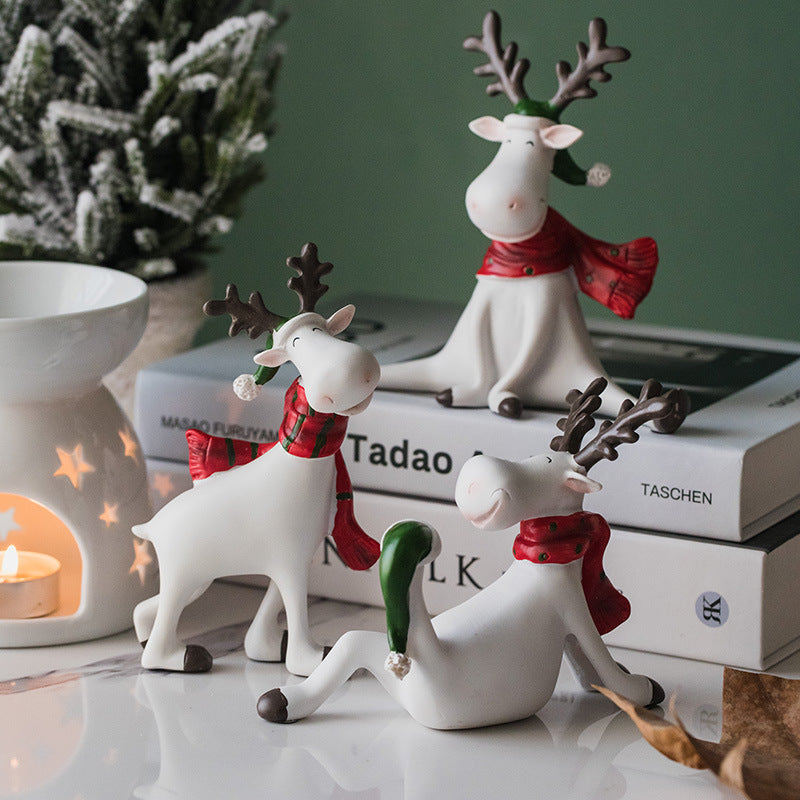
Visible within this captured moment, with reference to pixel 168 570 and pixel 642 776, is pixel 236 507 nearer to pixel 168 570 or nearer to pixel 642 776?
pixel 168 570

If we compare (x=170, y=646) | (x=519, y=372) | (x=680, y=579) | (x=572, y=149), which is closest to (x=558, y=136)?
Answer: (x=519, y=372)

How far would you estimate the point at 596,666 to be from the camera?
2.26 ft

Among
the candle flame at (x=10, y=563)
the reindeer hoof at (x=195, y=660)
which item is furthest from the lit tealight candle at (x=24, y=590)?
the reindeer hoof at (x=195, y=660)

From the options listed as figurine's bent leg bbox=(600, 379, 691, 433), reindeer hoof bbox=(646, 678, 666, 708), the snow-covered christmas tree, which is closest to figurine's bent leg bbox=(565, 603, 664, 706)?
reindeer hoof bbox=(646, 678, 666, 708)

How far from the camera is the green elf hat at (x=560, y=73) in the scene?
0.75m

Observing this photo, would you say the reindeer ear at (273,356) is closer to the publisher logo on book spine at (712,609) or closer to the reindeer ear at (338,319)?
the reindeer ear at (338,319)

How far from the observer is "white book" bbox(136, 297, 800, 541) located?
744 mm

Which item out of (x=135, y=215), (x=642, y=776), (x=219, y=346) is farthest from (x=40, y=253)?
(x=642, y=776)

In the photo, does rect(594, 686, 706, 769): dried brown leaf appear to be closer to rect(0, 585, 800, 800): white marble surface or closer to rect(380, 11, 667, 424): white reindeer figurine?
rect(0, 585, 800, 800): white marble surface

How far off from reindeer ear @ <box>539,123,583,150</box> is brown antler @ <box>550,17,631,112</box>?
0.04 ft

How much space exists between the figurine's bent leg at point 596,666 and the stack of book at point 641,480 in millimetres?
70

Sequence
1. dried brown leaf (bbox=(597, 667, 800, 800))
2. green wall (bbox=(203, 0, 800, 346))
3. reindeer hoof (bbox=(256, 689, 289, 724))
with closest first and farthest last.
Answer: dried brown leaf (bbox=(597, 667, 800, 800)), reindeer hoof (bbox=(256, 689, 289, 724)), green wall (bbox=(203, 0, 800, 346))

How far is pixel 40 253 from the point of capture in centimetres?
110

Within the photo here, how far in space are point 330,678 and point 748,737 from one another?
0.21 meters
